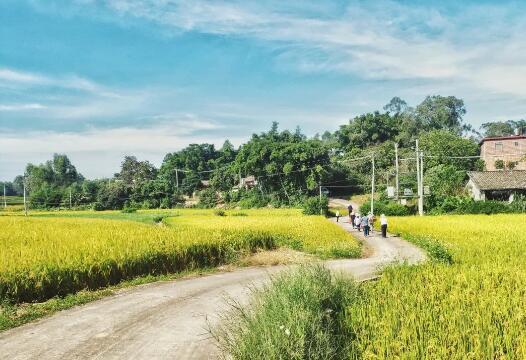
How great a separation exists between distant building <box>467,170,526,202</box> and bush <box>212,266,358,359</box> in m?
46.7

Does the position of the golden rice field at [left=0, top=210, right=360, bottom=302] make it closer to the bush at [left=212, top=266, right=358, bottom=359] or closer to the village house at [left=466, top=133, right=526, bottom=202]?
the bush at [left=212, top=266, right=358, bottom=359]

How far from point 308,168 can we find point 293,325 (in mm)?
60680

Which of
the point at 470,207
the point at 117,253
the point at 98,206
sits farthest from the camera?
the point at 98,206

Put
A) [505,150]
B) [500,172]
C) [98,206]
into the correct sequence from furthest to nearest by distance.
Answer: [98,206] → [505,150] → [500,172]

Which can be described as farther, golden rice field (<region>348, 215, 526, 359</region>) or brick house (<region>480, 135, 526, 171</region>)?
brick house (<region>480, 135, 526, 171</region>)

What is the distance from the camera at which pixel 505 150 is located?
6606 centimetres

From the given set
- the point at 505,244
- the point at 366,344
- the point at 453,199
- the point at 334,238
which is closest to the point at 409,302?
the point at 366,344

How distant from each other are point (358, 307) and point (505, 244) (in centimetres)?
1259

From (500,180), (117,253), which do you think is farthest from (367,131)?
(117,253)

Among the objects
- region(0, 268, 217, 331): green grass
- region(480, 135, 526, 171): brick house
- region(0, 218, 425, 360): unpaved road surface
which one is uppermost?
region(480, 135, 526, 171): brick house

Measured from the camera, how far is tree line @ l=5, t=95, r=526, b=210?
2557 inches

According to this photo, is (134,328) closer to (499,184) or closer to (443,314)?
(443,314)

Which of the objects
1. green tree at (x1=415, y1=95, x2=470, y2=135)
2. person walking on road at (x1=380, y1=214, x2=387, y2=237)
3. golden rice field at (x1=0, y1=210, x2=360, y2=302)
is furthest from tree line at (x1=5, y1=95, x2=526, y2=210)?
golden rice field at (x1=0, y1=210, x2=360, y2=302)

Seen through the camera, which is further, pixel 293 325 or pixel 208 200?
pixel 208 200
